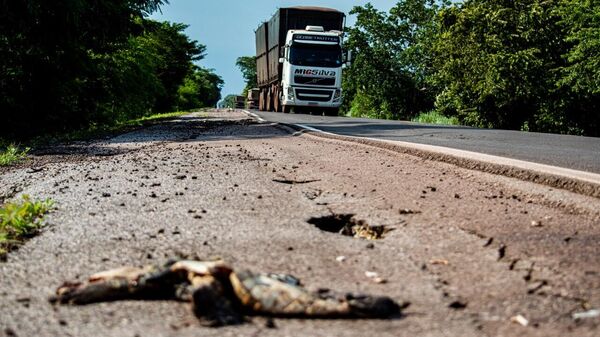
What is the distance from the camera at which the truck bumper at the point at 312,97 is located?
2714 cm

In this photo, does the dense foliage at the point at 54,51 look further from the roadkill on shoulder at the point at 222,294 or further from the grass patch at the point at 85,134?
the roadkill on shoulder at the point at 222,294

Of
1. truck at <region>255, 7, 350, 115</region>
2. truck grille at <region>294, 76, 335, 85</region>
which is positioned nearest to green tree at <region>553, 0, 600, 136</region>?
truck at <region>255, 7, 350, 115</region>

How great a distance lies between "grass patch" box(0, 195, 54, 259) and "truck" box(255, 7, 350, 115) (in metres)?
23.1

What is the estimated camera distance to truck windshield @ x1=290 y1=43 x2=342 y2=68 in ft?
86.4

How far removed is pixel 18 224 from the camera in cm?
340

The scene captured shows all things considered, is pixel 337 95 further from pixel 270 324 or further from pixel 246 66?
pixel 246 66

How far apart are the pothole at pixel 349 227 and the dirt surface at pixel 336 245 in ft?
0.14

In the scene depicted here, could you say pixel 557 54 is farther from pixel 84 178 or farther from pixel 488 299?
pixel 488 299

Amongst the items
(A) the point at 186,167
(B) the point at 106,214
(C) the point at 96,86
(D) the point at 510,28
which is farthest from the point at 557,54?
(B) the point at 106,214

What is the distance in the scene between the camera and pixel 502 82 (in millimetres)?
29250

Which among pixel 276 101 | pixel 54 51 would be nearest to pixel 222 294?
pixel 54 51

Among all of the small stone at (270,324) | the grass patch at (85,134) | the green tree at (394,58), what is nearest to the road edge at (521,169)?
the small stone at (270,324)

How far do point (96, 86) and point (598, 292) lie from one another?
64.6ft

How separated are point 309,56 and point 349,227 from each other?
76.8 ft
